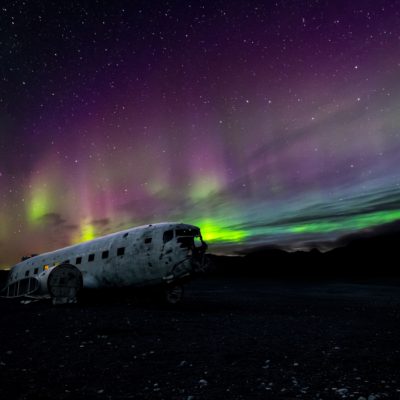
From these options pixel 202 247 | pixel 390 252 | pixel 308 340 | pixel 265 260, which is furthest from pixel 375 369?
pixel 390 252

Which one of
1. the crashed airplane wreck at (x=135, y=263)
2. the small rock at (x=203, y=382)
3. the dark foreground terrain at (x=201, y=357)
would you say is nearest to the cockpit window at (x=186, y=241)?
the crashed airplane wreck at (x=135, y=263)

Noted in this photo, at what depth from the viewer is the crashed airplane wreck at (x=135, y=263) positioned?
19.3 metres

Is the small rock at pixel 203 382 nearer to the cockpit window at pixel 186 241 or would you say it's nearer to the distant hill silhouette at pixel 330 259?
the cockpit window at pixel 186 241

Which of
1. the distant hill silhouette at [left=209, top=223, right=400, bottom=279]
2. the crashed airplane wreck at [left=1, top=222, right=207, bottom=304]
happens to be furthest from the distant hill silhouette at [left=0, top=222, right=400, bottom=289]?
the crashed airplane wreck at [left=1, top=222, right=207, bottom=304]

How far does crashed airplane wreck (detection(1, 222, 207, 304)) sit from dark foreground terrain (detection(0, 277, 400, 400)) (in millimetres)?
3412

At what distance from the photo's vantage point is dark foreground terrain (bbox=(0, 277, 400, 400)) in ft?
22.5

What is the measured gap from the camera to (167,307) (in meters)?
20.4

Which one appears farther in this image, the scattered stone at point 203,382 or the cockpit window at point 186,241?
the cockpit window at point 186,241

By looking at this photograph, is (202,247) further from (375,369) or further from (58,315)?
(375,369)

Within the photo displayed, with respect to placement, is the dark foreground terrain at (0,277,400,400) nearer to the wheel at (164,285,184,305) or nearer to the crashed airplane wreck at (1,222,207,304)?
the crashed airplane wreck at (1,222,207,304)

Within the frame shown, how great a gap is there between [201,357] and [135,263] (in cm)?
1158

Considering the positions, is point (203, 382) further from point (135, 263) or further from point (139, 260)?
point (135, 263)

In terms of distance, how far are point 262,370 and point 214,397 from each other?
78.8 inches

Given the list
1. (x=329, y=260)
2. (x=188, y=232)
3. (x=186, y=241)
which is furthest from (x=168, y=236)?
(x=329, y=260)
